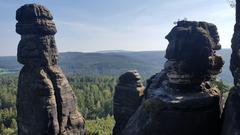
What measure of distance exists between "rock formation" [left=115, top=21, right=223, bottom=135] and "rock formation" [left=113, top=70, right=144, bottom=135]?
514 inches

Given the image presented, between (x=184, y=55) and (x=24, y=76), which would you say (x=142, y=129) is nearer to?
(x=184, y=55)

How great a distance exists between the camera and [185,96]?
18.7 meters

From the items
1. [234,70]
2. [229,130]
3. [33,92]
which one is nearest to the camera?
[229,130]

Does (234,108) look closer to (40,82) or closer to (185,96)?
(185,96)

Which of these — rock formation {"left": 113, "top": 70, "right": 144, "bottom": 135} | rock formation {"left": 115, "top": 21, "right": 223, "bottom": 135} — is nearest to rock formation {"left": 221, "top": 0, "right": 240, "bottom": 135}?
rock formation {"left": 115, "top": 21, "right": 223, "bottom": 135}

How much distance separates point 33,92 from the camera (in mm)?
38062

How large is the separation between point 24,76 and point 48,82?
106 inches

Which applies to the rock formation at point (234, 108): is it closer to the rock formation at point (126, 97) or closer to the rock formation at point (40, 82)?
the rock formation at point (126, 97)

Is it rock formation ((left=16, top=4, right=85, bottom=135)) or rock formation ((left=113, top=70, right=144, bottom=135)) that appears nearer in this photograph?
rock formation ((left=113, top=70, right=144, bottom=135))

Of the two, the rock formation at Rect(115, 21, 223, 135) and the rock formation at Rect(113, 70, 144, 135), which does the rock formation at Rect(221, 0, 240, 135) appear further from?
the rock formation at Rect(113, 70, 144, 135)

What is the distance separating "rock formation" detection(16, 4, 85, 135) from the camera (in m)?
38.1

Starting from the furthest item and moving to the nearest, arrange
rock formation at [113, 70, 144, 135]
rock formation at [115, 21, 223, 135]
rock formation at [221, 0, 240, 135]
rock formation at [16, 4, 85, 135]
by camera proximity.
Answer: rock formation at [16, 4, 85, 135] < rock formation at [113, 70, 144, 135] < rock formation at [115, 21, 223, 135] < rock formation at [221, 0, 240, 135]

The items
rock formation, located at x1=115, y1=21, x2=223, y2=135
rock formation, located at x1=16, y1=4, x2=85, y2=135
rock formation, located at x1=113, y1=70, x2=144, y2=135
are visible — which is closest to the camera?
rock formation, located at x1=115, y1=21, x2=223, y2=135

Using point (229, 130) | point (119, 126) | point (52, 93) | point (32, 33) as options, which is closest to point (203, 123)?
point (229, 130)
